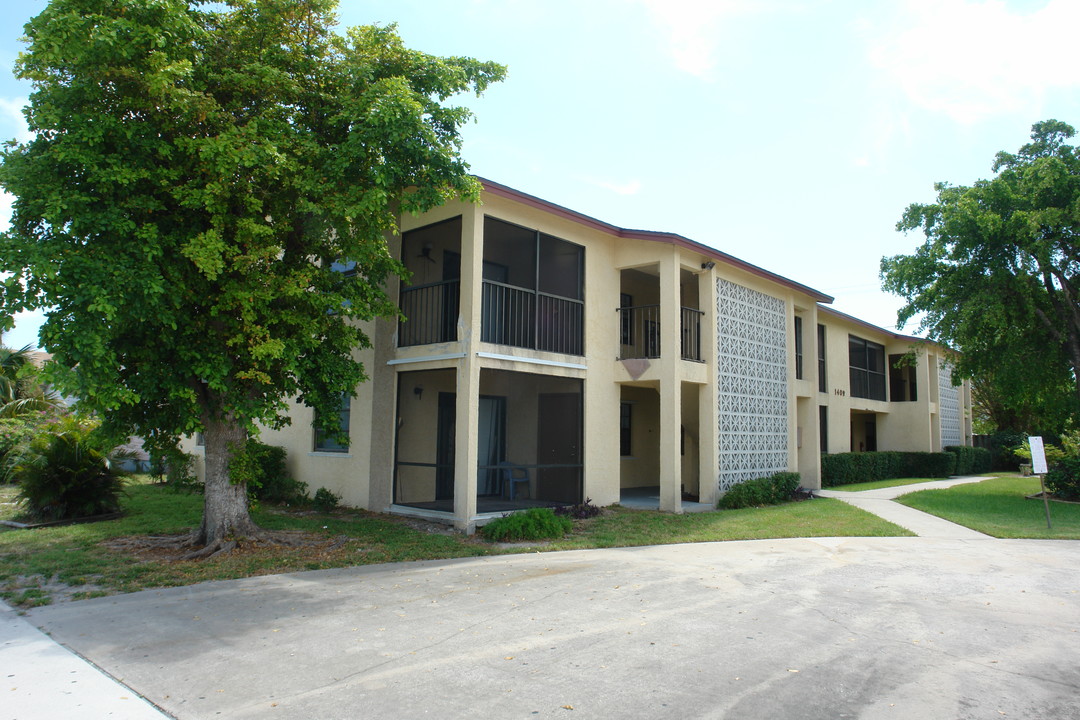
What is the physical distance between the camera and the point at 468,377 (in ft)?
37.2

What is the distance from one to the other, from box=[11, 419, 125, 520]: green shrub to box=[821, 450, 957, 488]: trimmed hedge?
1802 centimetres

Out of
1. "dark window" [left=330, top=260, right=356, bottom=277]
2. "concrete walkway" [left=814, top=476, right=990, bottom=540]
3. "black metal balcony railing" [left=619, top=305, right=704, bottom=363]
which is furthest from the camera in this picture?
"black metal balcony railing" [left=619, top=305, right=704, bottom=363]

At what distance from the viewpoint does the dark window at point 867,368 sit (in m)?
24.8

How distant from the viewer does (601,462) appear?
14.0 meters

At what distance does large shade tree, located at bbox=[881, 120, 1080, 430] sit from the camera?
1622 cm

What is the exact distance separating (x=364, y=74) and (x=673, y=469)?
886 centimetres

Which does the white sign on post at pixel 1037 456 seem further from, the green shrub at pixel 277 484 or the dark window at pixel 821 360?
the green shrub at pixel 277 484

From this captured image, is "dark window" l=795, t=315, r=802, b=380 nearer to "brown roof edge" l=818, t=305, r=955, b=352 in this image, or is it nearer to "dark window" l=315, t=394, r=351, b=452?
"brown roof edge" l=818, t=305, r=955, b=352

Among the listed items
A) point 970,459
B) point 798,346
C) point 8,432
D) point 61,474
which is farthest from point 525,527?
point 970,459

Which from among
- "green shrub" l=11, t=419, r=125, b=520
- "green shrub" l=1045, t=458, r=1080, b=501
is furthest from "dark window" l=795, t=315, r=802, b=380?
"green shrub" l=11, t=419, r=125, b=520

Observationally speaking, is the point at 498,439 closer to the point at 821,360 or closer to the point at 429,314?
the point at 429,314

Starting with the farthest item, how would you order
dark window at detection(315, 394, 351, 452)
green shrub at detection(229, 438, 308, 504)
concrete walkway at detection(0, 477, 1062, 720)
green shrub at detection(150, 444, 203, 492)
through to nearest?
green shrub at detection(150, 444, 203, 492) → green shrub at detection(229, 438, 308, 504) → dark window at detection(315, 394, 351, 452) → concrete walkway at detection(0, 477, 1062, 720)

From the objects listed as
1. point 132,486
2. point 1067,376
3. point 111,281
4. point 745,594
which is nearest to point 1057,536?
point 745,594

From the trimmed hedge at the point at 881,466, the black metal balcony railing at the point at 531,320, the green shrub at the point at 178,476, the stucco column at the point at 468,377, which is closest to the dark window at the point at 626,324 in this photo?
the black metal balcony railing at the point at 531,320
